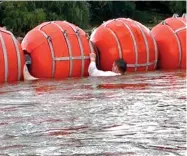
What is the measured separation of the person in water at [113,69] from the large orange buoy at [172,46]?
2126 mm

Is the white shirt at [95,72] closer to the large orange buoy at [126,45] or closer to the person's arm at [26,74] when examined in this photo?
the large orange buoy at [126,45]

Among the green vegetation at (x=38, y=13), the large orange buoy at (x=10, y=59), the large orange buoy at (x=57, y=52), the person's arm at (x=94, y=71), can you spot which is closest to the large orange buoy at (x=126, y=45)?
the large orange buoy at (x=57, y=52)

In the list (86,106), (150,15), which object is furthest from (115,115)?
(150,15)

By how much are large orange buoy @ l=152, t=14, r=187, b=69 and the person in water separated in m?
2.13

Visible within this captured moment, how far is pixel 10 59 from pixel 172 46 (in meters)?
4.31

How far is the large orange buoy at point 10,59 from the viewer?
1055 centimetres

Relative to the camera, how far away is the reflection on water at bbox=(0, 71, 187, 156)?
3.84 meters

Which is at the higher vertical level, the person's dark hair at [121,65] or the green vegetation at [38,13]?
the green vegetation at [38,13]

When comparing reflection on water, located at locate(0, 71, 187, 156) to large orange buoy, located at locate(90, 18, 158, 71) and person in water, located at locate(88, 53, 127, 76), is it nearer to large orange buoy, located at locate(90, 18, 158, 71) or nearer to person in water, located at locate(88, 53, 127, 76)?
person in water, located at locate(88, 53, 127, 76)

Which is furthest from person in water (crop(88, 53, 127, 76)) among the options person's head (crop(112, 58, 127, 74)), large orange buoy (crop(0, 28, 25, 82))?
large orange buoy (crop(0, 28, 25, 82))

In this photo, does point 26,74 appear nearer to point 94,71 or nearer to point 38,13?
point 94,71

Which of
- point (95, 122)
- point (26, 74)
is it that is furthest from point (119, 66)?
point (95, 122)

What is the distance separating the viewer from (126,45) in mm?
12336

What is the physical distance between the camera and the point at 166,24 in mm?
13750
